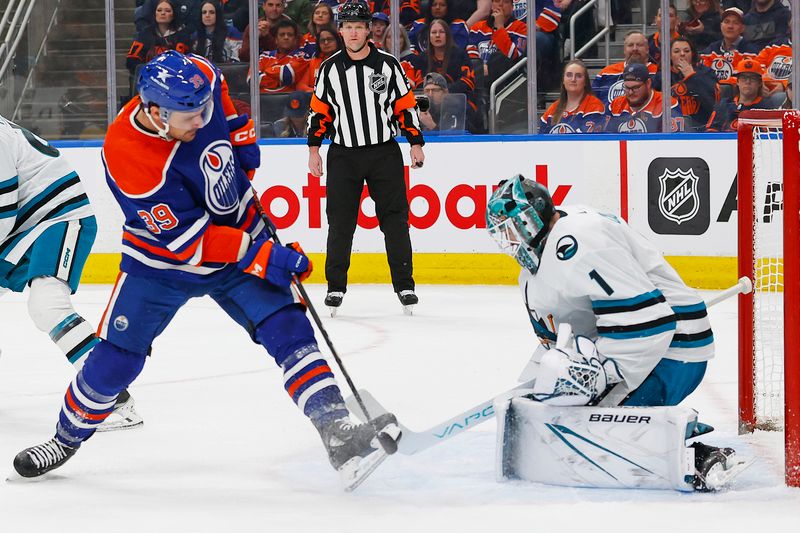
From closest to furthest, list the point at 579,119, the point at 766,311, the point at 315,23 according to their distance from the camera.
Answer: the point at 766,311 → the point at 579,119 → the point at 315,23

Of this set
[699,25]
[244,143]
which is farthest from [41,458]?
[699,25]

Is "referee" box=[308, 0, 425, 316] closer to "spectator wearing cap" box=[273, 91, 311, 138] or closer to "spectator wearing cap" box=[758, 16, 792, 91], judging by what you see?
"spectator wearing cap" box=[273, 91, 311, 138]

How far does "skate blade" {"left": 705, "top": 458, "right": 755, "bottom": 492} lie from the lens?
7.84ft

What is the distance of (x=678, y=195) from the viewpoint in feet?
20.4

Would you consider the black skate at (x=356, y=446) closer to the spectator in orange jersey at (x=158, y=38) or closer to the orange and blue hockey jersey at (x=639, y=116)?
the orange and blue hockey jersey at (x=639, y=116)

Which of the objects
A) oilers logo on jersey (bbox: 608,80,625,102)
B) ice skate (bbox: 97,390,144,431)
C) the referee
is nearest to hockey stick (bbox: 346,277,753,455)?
ice skate (bbox: 97,390,144,431)

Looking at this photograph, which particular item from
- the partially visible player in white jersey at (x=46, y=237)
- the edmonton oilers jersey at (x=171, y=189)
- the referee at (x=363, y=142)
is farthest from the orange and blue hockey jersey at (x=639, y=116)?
the edmonton oilers jersey at (x=171, y=189)

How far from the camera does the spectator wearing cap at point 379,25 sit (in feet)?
23.0

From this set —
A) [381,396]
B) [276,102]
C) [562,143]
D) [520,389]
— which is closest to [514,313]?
[562,143]

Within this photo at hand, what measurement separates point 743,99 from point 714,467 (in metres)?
4.48

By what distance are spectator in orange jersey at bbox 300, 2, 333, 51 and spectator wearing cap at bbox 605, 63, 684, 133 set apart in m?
1.76

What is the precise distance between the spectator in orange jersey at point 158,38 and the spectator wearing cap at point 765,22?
10.5 feet

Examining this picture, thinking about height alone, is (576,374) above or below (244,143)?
below

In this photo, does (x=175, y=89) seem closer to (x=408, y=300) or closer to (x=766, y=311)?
(x=766, y=311)
